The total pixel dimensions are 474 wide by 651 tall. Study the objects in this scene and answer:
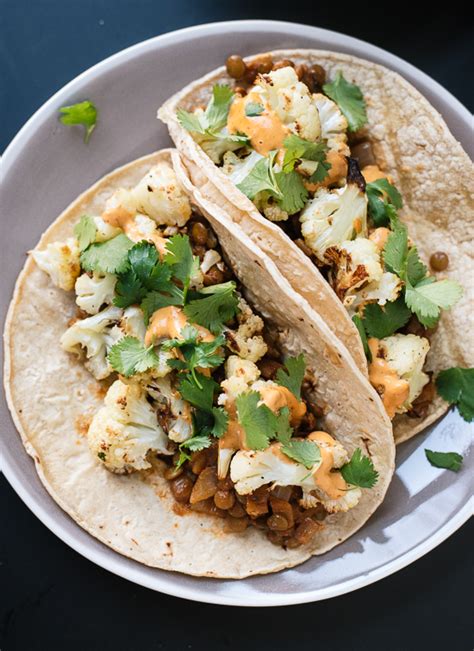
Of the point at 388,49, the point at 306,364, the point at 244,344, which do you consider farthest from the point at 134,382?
the point at 388,49

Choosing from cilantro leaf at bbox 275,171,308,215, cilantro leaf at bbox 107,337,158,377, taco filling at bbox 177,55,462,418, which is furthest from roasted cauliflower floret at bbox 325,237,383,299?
cilantro leaf at bbox 107,337,158,377

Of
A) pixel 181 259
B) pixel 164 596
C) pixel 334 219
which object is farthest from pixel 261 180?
pixel 164 596

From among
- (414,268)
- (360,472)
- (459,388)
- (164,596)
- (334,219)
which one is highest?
(334,219)

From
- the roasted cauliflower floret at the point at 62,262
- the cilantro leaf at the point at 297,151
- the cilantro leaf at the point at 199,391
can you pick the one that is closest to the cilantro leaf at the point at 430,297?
the cilantro leaf at the point at 297,151

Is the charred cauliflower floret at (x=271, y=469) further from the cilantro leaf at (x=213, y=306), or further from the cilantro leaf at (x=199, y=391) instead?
the cilantro leaf at (x=213, y=306)

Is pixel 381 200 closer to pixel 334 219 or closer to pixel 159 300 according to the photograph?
pixel 334 219

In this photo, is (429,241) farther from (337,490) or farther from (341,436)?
(337,490)
